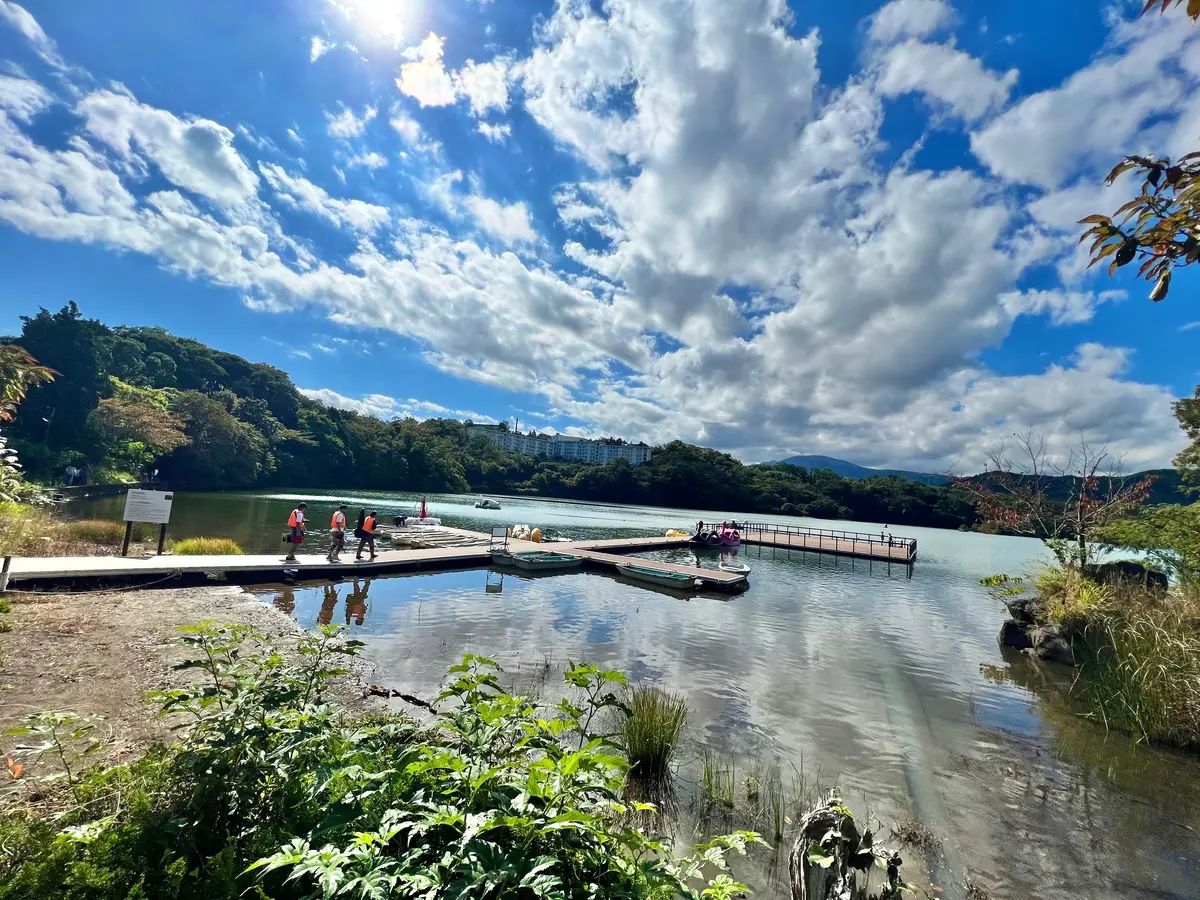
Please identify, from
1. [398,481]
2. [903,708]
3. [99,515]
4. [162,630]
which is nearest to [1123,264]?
[903,708]

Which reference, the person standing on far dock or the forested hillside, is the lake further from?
the forested hillside

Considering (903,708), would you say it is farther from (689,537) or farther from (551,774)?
(689,537)

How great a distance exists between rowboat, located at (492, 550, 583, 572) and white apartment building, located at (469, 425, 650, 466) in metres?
135

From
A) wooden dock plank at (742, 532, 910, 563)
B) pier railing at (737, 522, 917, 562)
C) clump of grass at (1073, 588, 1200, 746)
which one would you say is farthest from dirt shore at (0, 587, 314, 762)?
pier railing at (737, 522, 917, 562)

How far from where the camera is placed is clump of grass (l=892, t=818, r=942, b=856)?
15.4 feet

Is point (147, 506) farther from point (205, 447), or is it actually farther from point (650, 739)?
point (205, 447)

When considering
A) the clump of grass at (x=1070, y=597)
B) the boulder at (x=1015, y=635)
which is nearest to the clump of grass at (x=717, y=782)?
the clump of grass at (x=1070, y=597)

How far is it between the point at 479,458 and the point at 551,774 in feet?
341

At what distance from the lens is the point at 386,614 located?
1132cm

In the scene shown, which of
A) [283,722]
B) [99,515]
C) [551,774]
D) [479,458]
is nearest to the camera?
[551,774]

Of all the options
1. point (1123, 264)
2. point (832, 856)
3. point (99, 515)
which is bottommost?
point (99, 515)

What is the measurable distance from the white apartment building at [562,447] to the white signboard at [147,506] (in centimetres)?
14198

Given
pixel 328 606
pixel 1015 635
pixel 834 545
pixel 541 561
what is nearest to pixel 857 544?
pixel 834 545

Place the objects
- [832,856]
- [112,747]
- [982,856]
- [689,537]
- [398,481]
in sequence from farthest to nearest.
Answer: [398,481]
[689,537]
[982,856]
[112,747]
[832,856]
